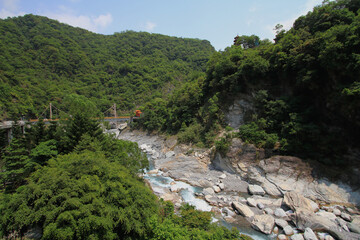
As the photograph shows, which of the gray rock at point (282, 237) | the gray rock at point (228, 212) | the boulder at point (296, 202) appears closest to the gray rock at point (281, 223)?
the gray rock at point (282, 237)

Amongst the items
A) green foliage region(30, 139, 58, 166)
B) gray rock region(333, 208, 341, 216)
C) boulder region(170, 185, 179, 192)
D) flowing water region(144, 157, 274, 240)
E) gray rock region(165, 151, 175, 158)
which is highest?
green foliage region(30, 139, 58, 166)

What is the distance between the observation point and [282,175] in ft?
58.8

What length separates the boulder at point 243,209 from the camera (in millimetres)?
14370

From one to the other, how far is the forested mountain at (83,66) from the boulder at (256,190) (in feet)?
112

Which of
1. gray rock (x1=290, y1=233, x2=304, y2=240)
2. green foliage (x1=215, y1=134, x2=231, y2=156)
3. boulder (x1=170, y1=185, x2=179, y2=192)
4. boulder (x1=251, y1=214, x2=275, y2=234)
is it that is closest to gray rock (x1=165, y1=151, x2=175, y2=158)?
green foliage (x1=215, y1=134, x2=231, y2=156)

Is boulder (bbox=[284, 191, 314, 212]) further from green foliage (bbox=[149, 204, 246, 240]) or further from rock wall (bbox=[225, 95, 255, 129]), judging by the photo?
rock wall (bbox=[225, 95, 255, 129])

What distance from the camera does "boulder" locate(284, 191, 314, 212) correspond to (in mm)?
14109

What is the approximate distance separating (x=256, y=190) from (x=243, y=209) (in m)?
3.75

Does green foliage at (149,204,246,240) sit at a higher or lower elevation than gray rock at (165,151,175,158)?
higher

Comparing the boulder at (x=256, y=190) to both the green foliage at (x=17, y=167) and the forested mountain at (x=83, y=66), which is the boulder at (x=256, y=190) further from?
the forested mountain at (x=83, y=66)

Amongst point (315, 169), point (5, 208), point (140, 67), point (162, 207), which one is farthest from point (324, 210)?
point (140, 67)

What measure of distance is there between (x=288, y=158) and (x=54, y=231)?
19756mm

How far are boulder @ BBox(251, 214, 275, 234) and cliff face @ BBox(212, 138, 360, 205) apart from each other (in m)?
4.44

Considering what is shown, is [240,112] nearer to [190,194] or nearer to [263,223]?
[190,194]
